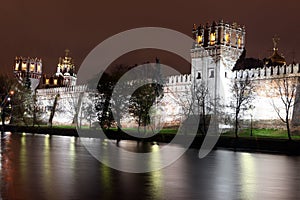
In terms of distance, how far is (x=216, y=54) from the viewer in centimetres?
4694

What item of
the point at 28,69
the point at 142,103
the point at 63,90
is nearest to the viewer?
the point at 142,103

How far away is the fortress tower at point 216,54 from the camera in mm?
46781

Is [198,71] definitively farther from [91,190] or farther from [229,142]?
[91,190]

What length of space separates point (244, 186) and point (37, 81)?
90271mm

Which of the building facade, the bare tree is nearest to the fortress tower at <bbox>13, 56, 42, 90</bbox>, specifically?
the building facade

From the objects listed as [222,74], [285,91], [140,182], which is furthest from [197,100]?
[140,182]

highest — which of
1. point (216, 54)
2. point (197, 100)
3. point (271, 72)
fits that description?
point (216, 54)

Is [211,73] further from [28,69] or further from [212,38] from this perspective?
[28,69]

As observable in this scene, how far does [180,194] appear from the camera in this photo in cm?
923

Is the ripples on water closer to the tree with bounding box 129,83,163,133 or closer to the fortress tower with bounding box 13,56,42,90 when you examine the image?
the tree with bounding box 129,83,163,133

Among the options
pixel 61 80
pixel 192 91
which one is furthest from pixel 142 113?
pixel 61 80

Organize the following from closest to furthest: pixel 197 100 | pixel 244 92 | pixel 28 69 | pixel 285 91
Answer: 1. pixel 285 91
2. pixel 244 92
3. pixel 197 100
4. pixel 28 69

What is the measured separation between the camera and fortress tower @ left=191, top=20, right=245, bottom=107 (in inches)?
1842

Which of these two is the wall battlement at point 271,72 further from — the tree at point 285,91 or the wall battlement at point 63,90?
the wall battlement at point 63,90
